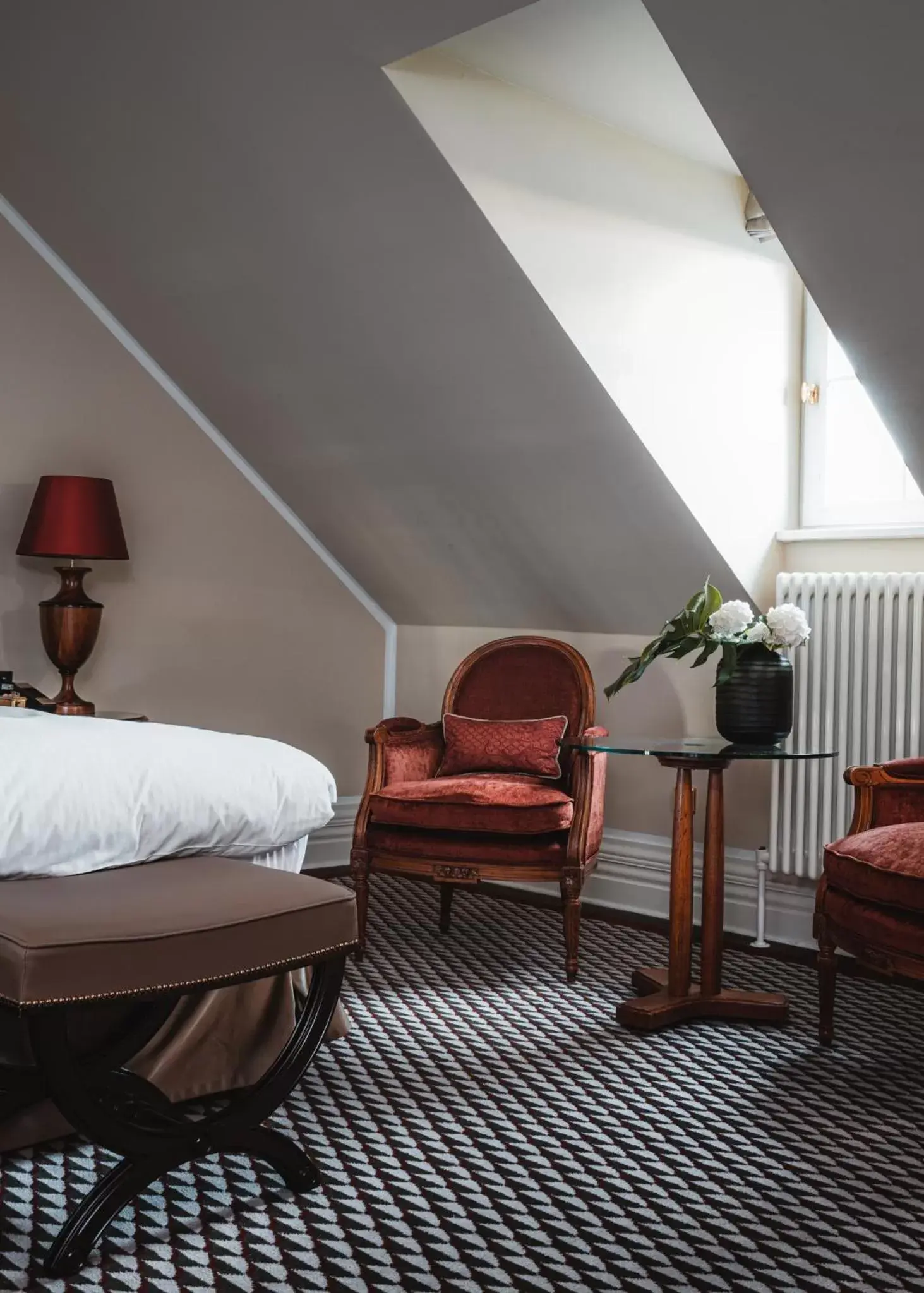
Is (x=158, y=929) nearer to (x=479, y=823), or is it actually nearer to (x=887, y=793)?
(x=479, y=823)

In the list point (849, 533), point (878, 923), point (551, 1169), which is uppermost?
point (849, 533)

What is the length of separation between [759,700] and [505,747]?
39.1 inches

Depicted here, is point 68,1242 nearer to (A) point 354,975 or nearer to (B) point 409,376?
(A) point 354,975

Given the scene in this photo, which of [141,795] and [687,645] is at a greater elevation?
[687,645]

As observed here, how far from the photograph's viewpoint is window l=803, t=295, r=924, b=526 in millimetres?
3928

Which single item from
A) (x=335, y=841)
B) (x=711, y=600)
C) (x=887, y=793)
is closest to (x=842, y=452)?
(x=711, y=600)

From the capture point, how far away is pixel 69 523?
3.94 m

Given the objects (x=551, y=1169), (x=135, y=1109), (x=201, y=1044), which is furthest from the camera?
(x=201, y=1044)

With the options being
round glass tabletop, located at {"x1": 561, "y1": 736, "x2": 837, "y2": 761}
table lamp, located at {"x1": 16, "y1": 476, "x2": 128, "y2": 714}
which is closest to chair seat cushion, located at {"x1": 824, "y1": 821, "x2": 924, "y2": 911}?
round glass tabletop, located at {"x1": 561, "y1": 736, "x2": 837, "y2": 761}

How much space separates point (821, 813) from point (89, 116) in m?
3.09

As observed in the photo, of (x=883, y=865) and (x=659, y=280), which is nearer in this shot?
(x=883, y=865)

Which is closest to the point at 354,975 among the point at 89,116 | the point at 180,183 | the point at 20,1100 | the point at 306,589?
the point at 20,1100

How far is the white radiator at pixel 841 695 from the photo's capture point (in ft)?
11.7

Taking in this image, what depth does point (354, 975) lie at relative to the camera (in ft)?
11.3
